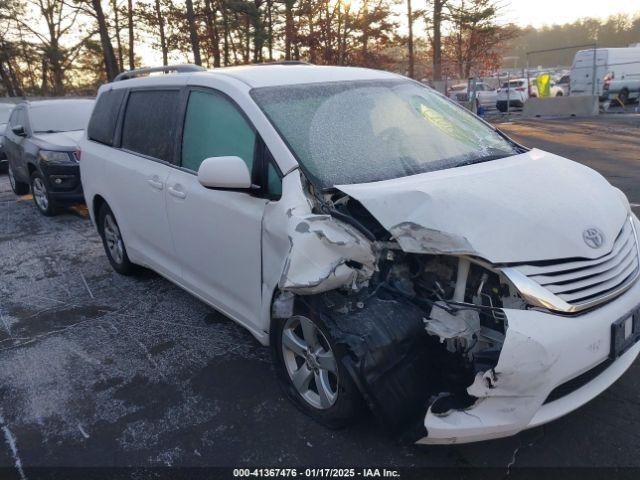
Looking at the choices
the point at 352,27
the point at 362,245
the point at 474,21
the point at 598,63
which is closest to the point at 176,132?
the point at 362,245

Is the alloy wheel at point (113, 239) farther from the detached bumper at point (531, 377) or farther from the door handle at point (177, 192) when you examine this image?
the detached bumper at point (531, 377)

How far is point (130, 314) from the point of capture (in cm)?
438

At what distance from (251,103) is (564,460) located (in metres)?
2.47

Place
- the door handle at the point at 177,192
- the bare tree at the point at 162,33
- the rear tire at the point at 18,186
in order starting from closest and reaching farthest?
the door handle at the point at 177,192
the rear tire at the point at 18,186
the bare tree at the point at 162,33

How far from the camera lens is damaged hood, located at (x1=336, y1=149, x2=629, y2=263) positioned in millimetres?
2295

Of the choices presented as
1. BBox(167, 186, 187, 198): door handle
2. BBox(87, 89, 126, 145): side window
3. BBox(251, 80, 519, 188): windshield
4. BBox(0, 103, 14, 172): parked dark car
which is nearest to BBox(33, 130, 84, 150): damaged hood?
BBox(87, 89, 126, 145): side window

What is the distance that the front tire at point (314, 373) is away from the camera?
8.17 feet

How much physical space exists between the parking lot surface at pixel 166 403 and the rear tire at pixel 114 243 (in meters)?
0.14

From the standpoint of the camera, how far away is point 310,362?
2707 mm

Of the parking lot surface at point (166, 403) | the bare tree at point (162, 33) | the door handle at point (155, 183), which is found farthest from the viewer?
the bare tree at point (162, 33)

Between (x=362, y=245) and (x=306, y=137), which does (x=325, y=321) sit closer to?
(x=362, y=245)

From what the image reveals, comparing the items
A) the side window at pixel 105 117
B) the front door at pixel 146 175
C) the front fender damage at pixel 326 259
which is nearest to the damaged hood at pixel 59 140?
the side window at pixel 105 117

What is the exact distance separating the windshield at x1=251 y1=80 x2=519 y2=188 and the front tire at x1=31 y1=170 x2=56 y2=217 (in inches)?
232

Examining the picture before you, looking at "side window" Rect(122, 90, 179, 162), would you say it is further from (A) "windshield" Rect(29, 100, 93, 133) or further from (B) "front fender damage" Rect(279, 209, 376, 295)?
(A) "windshield" Rect(29, 100, 93, 133)
